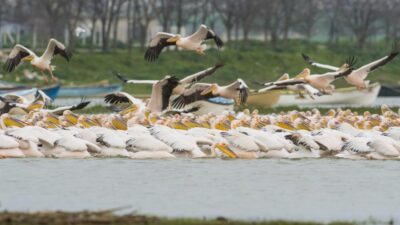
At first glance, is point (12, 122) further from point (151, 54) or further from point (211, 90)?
point (211, 90)

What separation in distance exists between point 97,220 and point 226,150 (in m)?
11.2

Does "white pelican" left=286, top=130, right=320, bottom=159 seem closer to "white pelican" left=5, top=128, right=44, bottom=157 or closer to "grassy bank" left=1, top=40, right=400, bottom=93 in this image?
"white pelican" left=5, top=128, right=44, bottom=157

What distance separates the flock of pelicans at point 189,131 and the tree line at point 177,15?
44.3 meters

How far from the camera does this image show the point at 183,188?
2189 centimetres

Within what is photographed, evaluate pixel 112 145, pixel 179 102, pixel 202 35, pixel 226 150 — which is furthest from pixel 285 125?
pixel 112 145

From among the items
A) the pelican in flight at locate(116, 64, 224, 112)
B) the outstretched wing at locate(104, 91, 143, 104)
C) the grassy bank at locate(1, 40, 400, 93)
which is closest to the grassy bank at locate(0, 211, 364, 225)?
the pelican in flight at locate(116, 64, 224, 112)

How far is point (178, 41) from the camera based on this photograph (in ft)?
106

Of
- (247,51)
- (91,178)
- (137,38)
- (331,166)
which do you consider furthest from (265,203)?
(137,38)

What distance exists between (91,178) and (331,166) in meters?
4.96

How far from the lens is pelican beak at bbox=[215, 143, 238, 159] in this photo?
26.8 metres

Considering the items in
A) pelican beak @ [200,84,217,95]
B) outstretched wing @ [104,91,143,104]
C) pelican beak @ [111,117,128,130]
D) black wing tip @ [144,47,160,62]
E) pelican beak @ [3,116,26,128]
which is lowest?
pelican beak @ [111,117,128,130]

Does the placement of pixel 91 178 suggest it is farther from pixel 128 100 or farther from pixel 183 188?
pixel 128 100

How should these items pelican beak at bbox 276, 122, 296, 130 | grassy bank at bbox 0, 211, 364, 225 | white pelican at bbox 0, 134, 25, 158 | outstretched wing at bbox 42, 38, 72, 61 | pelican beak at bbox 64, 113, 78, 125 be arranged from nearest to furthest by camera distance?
grassy bank at bbox 0, 211, 364, 225 → white pelican at bbox 0, 134, 25, 158 → pelican beak at bbox 276, 122, 296, 130 → pelican beak at bbox 64, 113, 78, 125 → outstretched wing at bbox 42, 38, 72, 61

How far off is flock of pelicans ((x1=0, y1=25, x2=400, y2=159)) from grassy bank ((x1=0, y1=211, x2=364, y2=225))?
31.2 ft
